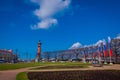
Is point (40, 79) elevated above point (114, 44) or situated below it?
below

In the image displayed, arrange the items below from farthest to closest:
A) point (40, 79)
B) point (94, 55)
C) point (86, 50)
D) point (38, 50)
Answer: point (38, 50) → point (86, 50) → point (94, 55) → point (40, 79)

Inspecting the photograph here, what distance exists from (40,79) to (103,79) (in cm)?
929

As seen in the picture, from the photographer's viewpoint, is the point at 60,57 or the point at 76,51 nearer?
the point at 76,51

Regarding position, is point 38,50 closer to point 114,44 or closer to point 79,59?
point 79,59

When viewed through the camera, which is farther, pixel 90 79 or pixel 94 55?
pixel 94 55

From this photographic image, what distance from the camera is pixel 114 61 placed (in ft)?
302

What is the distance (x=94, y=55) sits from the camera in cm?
13250

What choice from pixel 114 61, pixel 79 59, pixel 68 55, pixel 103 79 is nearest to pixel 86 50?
pixel 79 59

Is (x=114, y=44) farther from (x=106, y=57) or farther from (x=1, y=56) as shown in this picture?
(x=1, y=56)

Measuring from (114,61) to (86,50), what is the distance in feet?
204

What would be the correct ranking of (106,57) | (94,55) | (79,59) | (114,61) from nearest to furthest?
(114,61) → (106,57) → (94,55) → (79,59)

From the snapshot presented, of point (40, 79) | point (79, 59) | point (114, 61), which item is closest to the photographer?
point (40, 79)

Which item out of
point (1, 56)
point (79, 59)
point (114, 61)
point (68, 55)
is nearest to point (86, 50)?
point (79, 59)

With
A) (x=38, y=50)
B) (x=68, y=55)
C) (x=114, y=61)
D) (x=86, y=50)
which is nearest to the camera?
(x=114, y=61)
